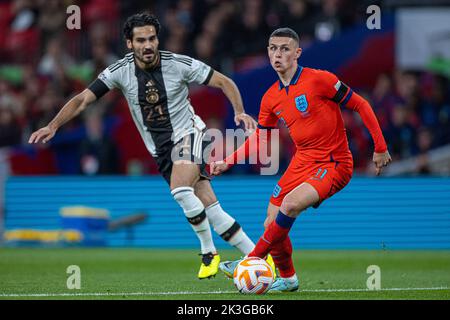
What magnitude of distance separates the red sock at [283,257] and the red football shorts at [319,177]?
0.37m

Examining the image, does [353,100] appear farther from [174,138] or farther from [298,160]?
[174,138]

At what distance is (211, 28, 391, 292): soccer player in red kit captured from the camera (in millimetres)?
8141

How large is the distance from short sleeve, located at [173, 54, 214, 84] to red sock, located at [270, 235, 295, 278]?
6.01 ft

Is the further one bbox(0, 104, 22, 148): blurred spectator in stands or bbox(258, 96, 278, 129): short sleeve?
bbox(0, 104, 22, 148): blurred spectator in stands

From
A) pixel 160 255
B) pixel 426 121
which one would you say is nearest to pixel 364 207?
pixel 426 121

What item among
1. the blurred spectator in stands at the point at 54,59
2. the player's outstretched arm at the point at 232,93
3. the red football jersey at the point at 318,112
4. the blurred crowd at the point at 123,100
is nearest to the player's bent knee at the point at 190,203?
the player's outstretched arm at the point at 232,93

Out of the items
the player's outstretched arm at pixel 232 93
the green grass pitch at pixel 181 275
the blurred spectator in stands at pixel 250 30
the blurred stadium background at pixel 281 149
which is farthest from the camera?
the blurred spectator in stands at pixel 250 30

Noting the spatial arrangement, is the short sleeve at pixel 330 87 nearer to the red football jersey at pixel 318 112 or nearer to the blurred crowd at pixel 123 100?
the red football jersey at pixel 318 112

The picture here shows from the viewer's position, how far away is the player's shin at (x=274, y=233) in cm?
792

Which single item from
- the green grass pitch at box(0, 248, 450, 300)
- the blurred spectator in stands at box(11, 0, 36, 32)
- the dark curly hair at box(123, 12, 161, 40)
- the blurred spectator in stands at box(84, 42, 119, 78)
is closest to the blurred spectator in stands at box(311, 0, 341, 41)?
the blurred spectator in stands at box(84, 42, 119, 78)

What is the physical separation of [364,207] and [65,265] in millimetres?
5930

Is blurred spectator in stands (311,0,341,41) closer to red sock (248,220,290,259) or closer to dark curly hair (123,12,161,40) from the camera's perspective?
dark curly hair (123,12,161,40)

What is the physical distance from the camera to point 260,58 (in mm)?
18391

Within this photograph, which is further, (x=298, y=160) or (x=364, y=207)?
(x=364, y=207)
